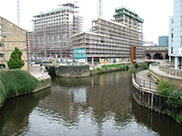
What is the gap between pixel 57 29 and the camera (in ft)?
440

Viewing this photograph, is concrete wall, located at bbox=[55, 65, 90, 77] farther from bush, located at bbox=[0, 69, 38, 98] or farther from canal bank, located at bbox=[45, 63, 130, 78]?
bush, located at bbox=[0, 69, 38, 98]

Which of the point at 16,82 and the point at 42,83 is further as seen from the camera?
the point at 42,83

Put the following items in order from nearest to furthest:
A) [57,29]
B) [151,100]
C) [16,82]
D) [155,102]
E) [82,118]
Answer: [82,118] < [155,102] < [151,100] < [16,82] < [57,29]

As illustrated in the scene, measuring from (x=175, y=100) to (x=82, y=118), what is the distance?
480 inches

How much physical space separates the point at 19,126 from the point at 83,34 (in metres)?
73.2

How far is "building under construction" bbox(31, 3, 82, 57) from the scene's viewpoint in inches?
5084

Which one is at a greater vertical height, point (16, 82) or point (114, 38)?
point (114, 38)

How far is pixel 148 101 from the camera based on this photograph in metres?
27.9

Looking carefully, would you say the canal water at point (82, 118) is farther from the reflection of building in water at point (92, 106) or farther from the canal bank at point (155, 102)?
the canal bank at point (155, 102)

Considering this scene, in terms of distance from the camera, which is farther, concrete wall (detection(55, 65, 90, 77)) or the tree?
concrete wall (detection(55, 65, 90, 77))

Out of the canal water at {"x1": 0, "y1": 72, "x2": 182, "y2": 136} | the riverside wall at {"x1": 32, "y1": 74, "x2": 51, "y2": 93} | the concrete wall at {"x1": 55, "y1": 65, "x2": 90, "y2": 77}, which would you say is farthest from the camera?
the concrete wall at {"x1": 55, "y1": 65, "x2": 90, "y2": 77}

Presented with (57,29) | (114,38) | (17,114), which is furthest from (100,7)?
(17,114)

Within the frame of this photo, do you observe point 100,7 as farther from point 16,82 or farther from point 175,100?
point 175,100

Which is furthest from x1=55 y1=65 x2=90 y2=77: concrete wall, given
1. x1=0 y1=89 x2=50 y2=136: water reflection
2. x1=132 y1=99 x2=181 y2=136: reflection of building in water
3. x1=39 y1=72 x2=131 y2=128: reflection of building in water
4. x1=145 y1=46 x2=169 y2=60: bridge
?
x1=145 y1=46 x2=169 y2=60: bridge
